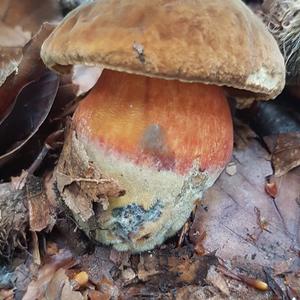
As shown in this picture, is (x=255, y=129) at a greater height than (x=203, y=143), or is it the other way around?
(x=203, y=143)

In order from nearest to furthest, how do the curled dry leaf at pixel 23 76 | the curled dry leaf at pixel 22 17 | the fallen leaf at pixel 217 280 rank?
1. the fallen leaf at pixel 217 280
2. the curled dry leaf at pixel 23 76
3. the curled dry leaf at pixel 22 17

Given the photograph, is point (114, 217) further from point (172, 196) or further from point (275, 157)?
point (275, 157)

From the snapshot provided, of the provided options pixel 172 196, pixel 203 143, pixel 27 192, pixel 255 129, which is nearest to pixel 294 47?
pixel 255 129

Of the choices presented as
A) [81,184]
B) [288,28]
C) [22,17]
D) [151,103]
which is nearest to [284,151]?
[288,28]

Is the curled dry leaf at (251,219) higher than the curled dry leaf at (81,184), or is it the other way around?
the curled dry leaf at (81,184)

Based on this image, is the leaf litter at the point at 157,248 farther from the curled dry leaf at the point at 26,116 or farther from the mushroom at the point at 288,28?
the mushroom at the point at 288,28

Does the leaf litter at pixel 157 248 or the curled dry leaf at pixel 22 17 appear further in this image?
the curled dry leaf at pixel 22 17

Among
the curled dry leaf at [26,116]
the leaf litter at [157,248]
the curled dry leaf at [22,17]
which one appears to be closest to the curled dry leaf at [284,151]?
the leaf litter at [157,248]

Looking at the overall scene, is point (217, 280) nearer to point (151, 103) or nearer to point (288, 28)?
point (151, 103)
